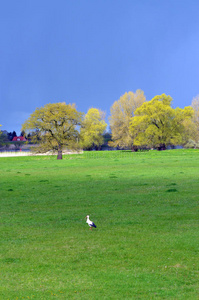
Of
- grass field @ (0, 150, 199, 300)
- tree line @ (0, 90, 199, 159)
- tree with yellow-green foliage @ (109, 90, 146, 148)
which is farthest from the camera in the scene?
tree with yellow-green foliage @ (109, 90, 146, 148)

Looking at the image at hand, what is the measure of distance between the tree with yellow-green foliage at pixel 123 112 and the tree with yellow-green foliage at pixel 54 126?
39.2m

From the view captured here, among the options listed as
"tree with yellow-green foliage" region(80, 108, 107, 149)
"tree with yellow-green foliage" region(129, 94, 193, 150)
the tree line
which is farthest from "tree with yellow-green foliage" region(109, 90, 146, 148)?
"tree with yellow-green foliage" region(80, 108, 107, 149)

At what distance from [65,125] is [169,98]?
4160 centimetres

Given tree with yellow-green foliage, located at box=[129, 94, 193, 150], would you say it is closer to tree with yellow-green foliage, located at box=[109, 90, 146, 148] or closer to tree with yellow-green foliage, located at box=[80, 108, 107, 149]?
tree with yellow-green foliage, located at box=[109, 90, 146, 148]

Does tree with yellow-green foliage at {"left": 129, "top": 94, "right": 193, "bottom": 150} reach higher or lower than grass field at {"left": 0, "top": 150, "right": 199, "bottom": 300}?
higher

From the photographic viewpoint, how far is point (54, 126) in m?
72.6

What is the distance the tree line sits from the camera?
7181 centimetres

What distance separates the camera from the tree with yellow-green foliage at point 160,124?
96.9 meters

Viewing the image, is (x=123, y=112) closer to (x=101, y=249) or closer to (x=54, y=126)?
(x=54, y=126)

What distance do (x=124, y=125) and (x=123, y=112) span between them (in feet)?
17.7

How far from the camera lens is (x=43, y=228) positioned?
13625 millimetres

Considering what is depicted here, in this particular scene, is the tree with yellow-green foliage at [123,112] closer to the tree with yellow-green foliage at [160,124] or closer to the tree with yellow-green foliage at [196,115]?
the tree with yellow-green foliage at [160,124]

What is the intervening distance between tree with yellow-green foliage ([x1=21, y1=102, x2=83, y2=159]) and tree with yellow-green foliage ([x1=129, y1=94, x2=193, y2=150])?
30.1 meters

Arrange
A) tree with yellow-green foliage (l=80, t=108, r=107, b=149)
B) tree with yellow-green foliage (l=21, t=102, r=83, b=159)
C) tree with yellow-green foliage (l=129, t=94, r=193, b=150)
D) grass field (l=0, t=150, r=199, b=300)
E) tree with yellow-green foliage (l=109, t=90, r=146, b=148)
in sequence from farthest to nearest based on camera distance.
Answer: tree with yellow-green foliage (l=80, t=108, r=107, b=149)
tree with yellow-green foliage (l=109, t=90, r=146, b=148)
tree with yellow-green foliage (l=129, t=94, r=193, b=150)
tree with yellow-green foliage (l=21, t=102, r=83, b=159)
grass field (l=0, t=150, r=199, b=300)
